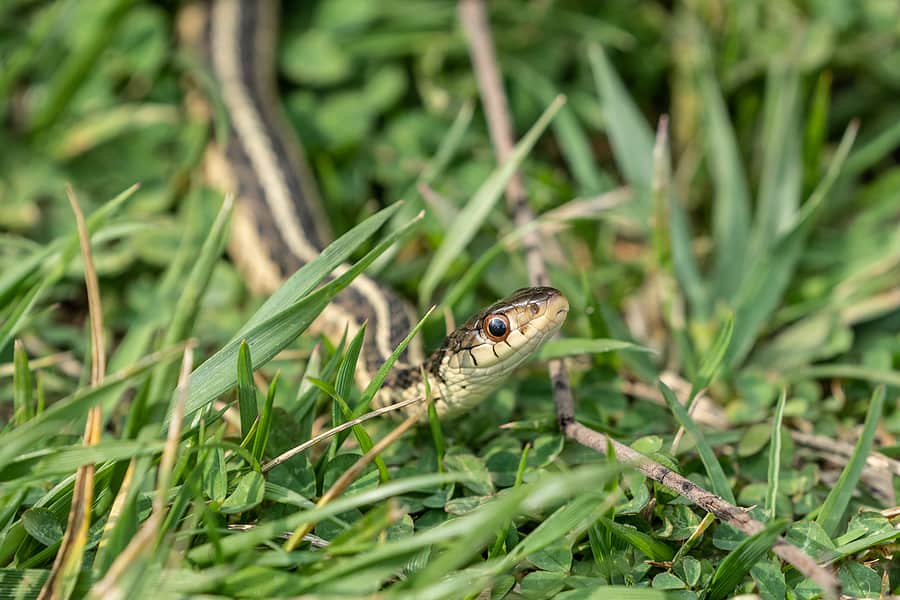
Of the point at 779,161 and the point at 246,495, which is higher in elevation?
the point at 246,495

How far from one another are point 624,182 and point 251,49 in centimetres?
143

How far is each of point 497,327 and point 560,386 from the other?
0.78ft

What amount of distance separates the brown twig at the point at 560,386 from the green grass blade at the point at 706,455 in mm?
130

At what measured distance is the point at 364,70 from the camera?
10.3 ft

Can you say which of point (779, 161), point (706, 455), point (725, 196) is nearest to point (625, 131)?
point (725, 196)

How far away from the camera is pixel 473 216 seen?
7.84ft

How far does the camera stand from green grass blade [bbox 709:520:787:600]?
57.9 inches

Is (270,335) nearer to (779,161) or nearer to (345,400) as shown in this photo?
(345,400)

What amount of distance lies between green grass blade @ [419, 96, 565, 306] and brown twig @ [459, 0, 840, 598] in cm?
16

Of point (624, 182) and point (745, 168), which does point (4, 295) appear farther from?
point (745, 168)

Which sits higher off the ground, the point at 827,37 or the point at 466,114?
the point at 466,114

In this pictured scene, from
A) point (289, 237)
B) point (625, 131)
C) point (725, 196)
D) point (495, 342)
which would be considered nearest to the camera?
point (495, 342)

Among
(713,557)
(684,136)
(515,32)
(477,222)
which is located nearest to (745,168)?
(684,136)

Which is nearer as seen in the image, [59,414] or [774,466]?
[59,414]
